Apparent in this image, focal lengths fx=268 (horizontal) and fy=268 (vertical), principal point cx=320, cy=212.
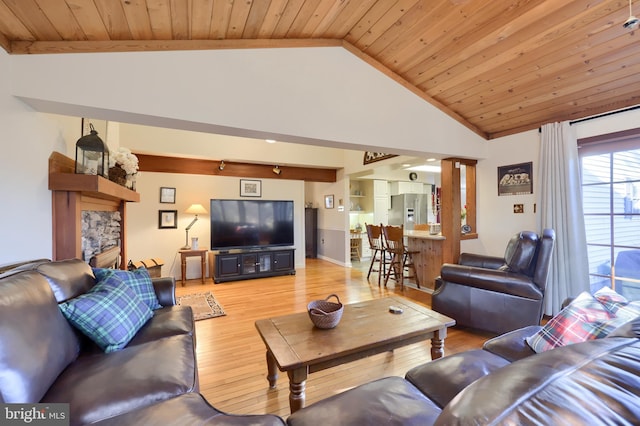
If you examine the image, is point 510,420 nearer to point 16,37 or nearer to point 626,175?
point 16,37

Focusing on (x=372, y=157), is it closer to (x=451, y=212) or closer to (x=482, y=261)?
(x=451, y=212)

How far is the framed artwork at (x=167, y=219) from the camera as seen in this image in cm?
495

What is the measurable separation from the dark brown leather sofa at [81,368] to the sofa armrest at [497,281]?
2.42 meters

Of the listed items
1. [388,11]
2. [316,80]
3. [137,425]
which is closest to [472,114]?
[388,11]

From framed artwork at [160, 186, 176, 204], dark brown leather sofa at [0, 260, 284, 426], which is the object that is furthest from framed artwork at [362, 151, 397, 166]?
dark brown leather sofa at [0, 260, 284, 426]

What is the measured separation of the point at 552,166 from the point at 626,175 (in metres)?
0.59

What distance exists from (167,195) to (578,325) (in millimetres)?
5567

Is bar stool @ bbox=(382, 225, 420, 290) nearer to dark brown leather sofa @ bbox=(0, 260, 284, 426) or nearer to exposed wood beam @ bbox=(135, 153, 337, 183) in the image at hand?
exposed wood beam @ bbox=(135, 153, 337, 183)

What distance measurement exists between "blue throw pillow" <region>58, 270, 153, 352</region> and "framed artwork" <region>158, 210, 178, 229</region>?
3606mm

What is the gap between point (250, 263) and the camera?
17.0 feet

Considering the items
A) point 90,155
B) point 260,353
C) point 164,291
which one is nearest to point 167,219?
point 90,155

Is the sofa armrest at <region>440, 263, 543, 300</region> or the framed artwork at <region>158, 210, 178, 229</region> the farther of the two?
the framed artwork at <region>158, 210, 178, 229</region>

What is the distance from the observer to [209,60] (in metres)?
2.29

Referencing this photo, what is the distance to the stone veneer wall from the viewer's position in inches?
99.5
